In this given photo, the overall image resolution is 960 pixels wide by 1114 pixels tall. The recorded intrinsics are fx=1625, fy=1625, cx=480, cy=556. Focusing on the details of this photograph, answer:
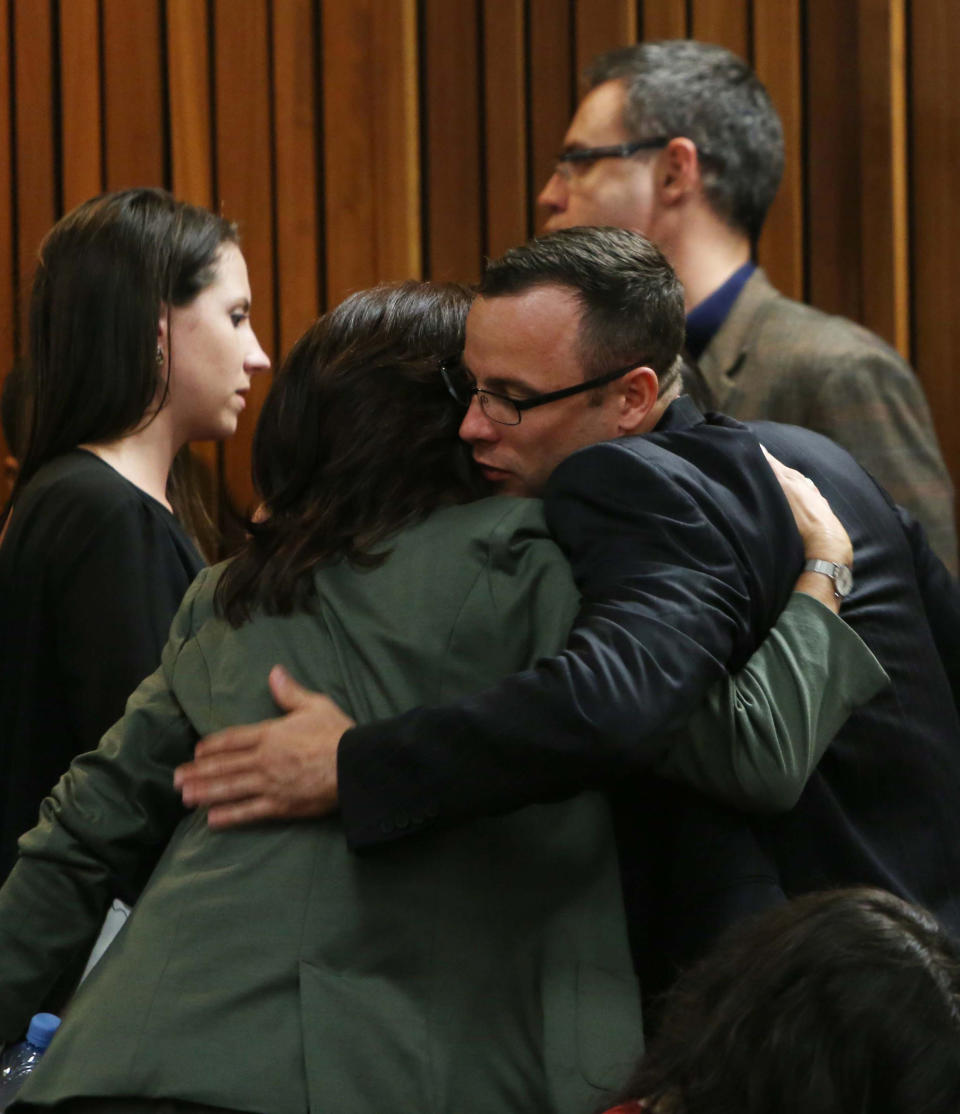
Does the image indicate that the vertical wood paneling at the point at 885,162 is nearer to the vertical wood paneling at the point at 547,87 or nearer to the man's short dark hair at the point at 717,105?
the man's short dark hair at the point at 717,105

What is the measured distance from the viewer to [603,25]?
3.54 m

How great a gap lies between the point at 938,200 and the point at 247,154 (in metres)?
1.53

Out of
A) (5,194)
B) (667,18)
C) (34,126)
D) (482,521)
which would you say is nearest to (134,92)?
(34,126)

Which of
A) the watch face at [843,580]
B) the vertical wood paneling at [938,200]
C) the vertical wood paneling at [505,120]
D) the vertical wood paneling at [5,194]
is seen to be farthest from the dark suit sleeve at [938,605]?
the vertical wood paneling at [5,194]

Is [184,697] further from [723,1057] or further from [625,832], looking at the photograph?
[723,1057]

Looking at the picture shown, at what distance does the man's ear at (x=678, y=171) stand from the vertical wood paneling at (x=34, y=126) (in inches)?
56.3

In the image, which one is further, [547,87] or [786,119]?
[547,87]

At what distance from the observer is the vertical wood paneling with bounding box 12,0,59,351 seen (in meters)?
3.79

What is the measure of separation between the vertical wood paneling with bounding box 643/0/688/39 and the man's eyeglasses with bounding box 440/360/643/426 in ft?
6.13

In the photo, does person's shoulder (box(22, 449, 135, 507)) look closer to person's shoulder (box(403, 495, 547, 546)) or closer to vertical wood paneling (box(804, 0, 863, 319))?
person's shoulder (box(403, 495, 547, 546))

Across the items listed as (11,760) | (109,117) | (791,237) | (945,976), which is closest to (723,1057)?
(945,976)

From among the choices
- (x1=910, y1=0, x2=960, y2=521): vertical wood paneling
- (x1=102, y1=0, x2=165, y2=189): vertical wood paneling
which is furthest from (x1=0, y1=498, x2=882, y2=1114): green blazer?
(x1=102, y1=0, x2=165, y2=189): vertical wood paneling

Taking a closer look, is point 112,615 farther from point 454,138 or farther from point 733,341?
point 454,138

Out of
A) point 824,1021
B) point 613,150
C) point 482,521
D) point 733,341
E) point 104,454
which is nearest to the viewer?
point 824,1021
